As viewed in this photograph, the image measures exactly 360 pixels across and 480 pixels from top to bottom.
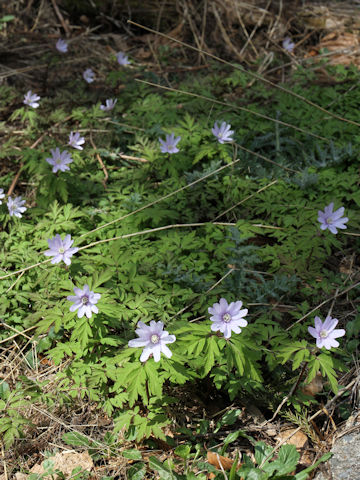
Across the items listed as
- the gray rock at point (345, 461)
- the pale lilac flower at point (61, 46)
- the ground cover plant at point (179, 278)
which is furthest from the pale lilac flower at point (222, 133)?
the pale lilac flower at point (61, 46)

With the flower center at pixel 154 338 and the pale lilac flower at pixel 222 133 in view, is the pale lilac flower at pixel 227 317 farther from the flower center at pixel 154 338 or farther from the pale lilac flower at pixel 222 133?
the pale lilac flower at pixel 222 133

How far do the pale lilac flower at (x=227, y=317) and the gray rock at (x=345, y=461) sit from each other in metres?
0.70

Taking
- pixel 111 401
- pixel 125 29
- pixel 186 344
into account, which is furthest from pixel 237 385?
pixel 125 29

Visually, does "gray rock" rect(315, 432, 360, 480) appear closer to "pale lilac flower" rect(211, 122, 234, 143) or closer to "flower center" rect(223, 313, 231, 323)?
"flower center" rect(223, 313, 231, 323)

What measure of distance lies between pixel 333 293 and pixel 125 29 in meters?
4.29

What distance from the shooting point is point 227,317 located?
209 centimetres

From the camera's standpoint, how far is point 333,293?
2.75m

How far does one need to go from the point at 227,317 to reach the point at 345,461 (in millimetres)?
787

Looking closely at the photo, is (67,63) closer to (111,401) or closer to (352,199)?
(352,199)

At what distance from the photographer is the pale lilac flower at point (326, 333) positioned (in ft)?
6.86

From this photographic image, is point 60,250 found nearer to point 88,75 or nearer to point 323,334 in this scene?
point 323,334

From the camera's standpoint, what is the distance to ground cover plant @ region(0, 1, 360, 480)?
2143 millimetres

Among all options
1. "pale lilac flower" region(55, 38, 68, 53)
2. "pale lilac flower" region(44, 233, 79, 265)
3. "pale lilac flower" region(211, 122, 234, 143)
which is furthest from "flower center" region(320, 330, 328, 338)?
"pale lilac flower" region(55, 38, 68, 53)

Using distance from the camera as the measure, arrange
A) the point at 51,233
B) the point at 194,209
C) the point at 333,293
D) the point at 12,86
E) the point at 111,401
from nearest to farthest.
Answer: the point at 111,401, the point at 333,293, the point at 51,233, the point at 194,209, the point at 12,86
